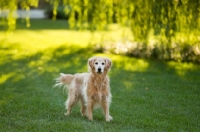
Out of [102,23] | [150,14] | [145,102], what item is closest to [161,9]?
[150,14]

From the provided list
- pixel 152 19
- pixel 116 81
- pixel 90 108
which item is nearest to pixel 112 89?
pixel 116 81

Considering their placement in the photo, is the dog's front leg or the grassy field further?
the dog's front leg

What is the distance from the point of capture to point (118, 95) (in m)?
8.66

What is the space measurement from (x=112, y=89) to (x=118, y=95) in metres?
0.60

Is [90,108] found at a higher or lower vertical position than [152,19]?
lower

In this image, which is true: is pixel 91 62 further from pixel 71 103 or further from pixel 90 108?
pixel 71 103

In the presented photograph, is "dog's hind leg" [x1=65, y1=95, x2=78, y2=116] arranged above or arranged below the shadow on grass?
above

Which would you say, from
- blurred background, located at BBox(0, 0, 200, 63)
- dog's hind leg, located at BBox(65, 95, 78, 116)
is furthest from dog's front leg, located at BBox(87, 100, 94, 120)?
blurred background, located at BBox(0, 0, 200, 63)

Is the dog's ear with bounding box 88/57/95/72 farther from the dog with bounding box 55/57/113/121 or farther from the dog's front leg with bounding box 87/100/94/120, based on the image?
the dog's front leg with bounding box 87/100/94/120

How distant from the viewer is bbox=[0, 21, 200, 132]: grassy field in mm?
6211

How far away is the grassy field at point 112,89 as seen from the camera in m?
6.21

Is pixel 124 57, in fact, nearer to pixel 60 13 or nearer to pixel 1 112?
pixel 1 112

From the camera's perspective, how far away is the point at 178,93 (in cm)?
889

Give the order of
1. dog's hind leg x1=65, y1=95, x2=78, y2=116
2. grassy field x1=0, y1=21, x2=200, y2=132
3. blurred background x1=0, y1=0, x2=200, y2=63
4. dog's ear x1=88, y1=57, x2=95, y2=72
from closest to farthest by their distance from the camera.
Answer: grassy field x1=0, y1=21, x2=200, y2=132 → dog's ear x1=88, y1=57, x2=95, y2=72 → dog's hind leg x1=65, y1=95, x2=78, y2=116 → blurred background x1=0, y1=0, x2=200, y2=63
